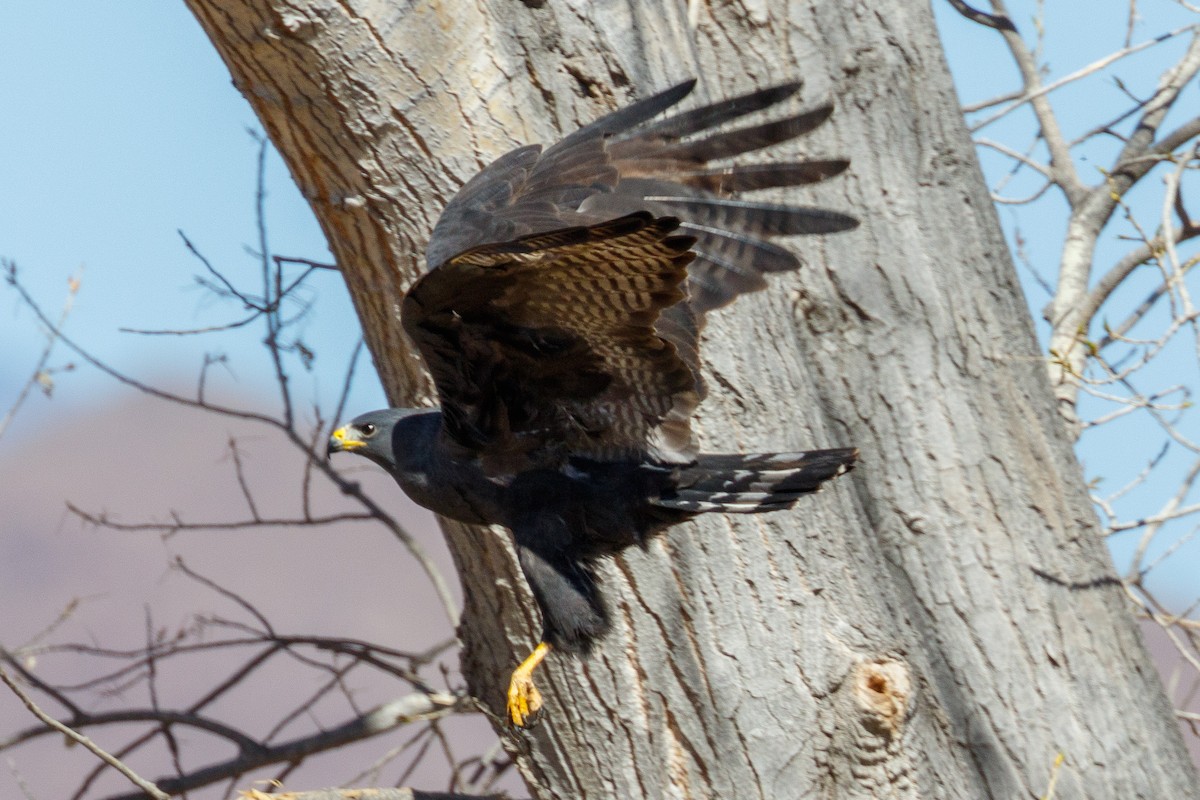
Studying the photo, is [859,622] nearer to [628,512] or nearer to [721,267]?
[628,512]

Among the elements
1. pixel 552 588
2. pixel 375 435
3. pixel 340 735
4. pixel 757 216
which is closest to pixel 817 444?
pixel 757 216

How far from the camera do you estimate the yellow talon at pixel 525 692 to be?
2.45m

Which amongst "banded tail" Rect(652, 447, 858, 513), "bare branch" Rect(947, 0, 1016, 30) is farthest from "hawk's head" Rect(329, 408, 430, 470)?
"bare branch" Rect(947, 0, 1016, 30)

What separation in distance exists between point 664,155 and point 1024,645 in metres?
1.32

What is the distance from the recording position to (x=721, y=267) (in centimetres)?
226

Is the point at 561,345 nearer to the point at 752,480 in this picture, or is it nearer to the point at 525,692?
the point at 752,480

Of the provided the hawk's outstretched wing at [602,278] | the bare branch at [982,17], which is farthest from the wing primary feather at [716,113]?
the bare branch at [982,17]

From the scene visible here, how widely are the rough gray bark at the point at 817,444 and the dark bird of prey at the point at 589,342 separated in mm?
99

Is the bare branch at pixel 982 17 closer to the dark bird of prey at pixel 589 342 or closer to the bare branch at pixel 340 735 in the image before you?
the dark bird of prey at pixel 589 342

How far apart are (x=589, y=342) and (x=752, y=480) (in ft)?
1.39

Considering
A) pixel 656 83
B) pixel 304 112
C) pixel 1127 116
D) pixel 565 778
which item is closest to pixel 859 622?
pixel 565 778

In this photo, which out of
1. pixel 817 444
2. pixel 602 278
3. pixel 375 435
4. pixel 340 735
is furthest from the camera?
pixel 340 735

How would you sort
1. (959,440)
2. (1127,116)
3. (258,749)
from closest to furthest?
(959,440)
(258,749)
(1127,116)

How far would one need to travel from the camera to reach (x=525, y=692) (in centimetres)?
247
